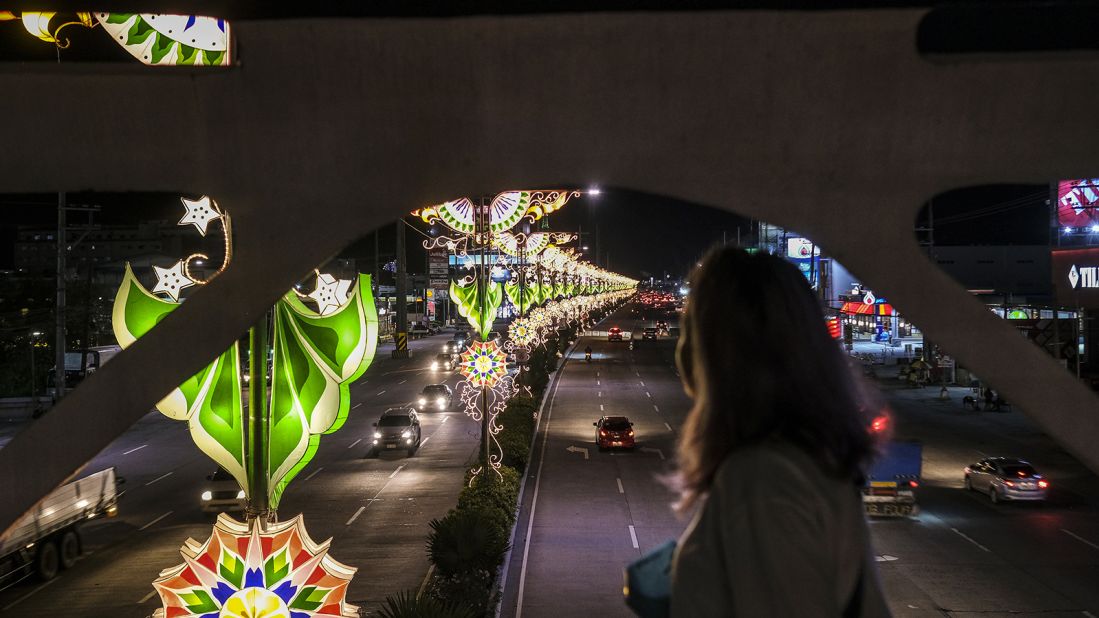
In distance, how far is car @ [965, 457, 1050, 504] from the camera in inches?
893

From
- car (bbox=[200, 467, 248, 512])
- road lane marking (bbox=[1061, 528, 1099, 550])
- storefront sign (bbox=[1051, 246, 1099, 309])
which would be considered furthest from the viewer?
storefront sign (bbox=[1051, 246, 1099, 309])

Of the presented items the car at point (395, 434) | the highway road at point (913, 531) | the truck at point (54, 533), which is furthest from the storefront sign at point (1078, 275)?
the truck at point (54, 533)

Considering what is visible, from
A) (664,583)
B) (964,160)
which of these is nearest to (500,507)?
(964,160)

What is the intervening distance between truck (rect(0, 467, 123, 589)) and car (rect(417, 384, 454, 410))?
19.9m

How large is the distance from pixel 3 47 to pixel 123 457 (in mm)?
26030

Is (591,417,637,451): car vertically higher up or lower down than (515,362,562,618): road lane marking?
higher up

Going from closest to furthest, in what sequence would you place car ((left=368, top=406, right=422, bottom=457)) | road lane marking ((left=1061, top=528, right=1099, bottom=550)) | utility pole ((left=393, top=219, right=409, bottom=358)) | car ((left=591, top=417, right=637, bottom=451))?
road lane marking ((left=1061, top=528, right=1099, bottom=550)) < car ((left=368, top=406, right=422, bottom=457)) < car ((left=591, top=417, right=637, bottom=451)) < utility pole ((left=393, top=219, right=409, bottom=358))

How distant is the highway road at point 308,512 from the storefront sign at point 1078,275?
897 inches

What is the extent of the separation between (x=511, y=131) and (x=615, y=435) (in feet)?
81.4

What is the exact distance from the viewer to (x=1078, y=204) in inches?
1448

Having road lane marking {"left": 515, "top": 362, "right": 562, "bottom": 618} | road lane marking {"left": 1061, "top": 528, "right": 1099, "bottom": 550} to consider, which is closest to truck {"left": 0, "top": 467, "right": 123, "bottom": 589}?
road lane marking {"left": 515, "top": 362, "right": 562, "bottom": 618}

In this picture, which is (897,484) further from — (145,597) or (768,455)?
(768,455)

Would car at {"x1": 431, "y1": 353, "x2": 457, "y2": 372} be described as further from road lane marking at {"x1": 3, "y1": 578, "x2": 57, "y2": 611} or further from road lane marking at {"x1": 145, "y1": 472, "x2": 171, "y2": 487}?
road lane marking at {"x1": 3, "y1": 578, "x2": 57, "y2": 611}

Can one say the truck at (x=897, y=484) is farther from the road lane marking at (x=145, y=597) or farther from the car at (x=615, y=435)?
the road lane marking at (x=145, y=597)
